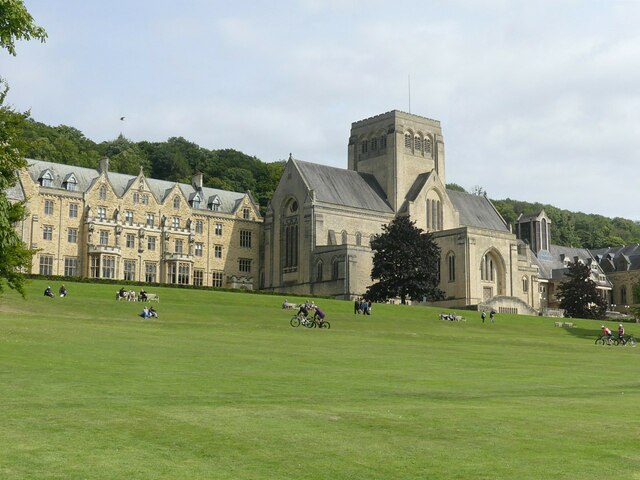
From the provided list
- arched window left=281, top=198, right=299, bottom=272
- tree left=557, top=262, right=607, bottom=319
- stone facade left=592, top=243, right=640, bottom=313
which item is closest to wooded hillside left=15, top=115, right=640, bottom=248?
stone facade left=592, top=243, right=640, bottom=313

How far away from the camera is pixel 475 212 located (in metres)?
127

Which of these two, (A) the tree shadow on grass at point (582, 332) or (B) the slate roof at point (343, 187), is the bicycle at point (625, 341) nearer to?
(A) the tree shadow on grass at point (582, 332)

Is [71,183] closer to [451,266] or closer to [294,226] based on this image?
[294,226]

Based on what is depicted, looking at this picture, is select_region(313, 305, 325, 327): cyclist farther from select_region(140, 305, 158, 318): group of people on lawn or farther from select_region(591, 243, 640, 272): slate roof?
select_region(591, 243, 640, 272): slate roof

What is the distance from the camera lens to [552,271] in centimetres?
14112

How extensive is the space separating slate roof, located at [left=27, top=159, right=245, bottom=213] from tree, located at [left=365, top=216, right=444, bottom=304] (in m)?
27.6

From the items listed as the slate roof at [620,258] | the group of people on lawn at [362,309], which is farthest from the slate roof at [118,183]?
the slate roof at [620,258]

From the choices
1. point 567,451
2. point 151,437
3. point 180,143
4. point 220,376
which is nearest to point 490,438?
point 567,451

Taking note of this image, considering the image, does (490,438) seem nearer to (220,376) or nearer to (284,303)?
(220,376)

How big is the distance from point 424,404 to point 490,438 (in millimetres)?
4412

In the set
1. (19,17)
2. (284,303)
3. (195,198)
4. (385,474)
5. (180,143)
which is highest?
(180,143)

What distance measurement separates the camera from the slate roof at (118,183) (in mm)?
99125

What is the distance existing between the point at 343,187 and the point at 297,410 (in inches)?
3805

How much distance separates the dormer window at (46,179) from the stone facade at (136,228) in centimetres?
11
